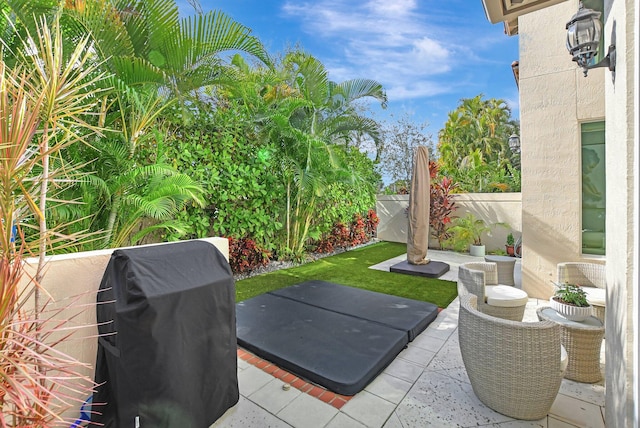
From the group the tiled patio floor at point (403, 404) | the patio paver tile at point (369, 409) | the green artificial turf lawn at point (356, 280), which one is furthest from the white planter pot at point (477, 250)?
the patio paver tile at point (369, 409)

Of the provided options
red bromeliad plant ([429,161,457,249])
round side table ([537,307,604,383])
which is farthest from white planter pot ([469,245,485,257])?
round side table ([537,307,604,383])

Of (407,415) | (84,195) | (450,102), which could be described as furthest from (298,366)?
(450,102)

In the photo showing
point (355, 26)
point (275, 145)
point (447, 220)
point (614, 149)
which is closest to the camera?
point (614, 149)

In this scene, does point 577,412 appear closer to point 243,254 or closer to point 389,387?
point 389,387

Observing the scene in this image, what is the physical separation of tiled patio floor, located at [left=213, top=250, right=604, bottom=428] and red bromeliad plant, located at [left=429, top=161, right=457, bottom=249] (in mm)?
7413

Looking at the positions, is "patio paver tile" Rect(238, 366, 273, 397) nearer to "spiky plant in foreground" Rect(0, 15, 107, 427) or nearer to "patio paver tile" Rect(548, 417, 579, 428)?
"spiky plant in foreground" Rect(0, 15, 107, 427)

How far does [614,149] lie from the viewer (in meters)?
2.01

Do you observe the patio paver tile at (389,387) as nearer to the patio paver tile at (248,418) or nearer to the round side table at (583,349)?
the patio paver tile at (248,418)

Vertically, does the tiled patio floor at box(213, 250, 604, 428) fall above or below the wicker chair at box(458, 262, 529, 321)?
below

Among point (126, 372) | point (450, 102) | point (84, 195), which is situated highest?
point (450, 102)

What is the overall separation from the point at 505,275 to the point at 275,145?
5.77 metres

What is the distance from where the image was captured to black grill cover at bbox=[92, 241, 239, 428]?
1804 mm

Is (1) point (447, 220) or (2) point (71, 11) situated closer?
(2) point (71, 11)

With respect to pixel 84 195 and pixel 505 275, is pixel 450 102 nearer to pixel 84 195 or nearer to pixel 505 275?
pixel 505 275
